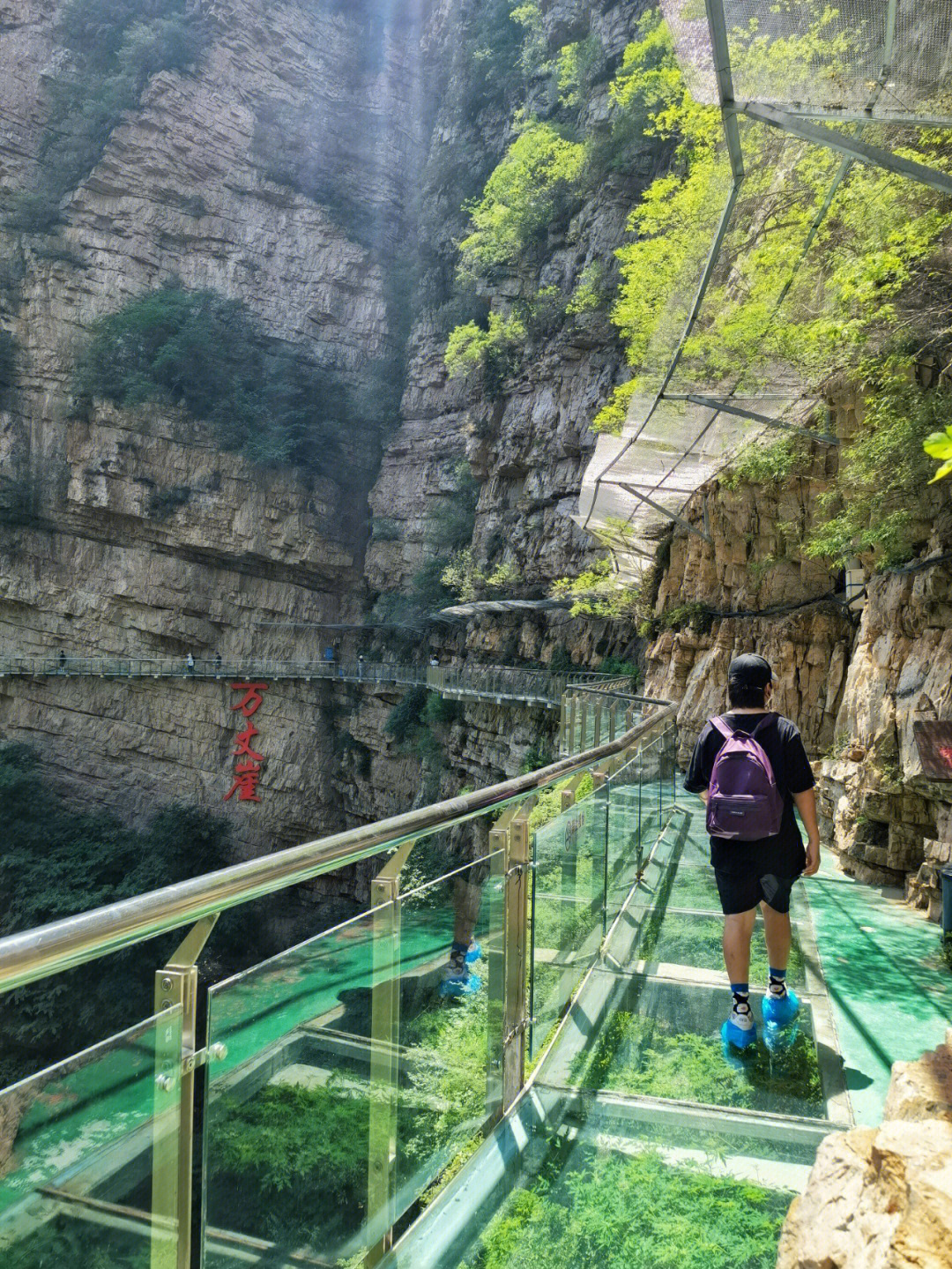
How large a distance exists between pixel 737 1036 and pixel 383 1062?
1679mm

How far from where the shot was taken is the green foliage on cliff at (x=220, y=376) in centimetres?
2994

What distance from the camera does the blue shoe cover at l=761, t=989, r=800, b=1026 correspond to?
3.13 m

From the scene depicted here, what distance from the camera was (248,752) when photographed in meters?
29.7

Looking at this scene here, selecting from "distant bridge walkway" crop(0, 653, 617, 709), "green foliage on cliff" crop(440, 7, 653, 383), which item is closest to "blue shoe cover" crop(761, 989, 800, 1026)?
"green foliage on cliff" crop(440, 7, 653, 383)

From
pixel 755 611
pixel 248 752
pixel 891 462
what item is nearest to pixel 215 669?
pixel 248 752

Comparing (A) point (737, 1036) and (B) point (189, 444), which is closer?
(A) point (737, 1036)

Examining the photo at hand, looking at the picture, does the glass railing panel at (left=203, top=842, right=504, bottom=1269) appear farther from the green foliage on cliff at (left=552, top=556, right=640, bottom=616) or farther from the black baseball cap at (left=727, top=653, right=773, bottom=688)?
the green foliage on cliff at (left=552, top=556, right=640, bottom=616)

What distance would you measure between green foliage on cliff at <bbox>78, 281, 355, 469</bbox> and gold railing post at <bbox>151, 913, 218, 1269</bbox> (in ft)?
101

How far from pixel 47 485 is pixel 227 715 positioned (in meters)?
10.1

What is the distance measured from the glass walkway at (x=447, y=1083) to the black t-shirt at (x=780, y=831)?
0.56 metres

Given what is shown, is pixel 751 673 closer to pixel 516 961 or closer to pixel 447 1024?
pixel 516 961

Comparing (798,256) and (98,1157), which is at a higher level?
(798,256)

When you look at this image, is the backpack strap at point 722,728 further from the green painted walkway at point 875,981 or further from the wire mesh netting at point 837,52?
the wire mesh netting at point 837,52

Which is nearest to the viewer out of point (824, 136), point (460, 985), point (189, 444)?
point (460, 985)
